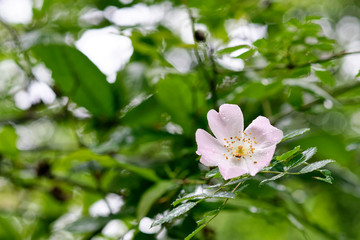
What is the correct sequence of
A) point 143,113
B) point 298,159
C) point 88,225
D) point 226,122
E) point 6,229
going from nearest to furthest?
point 298,159 → point 226,122 → point 88,225 → point 143,113 → point 6,229

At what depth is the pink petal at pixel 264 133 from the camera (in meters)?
0.64

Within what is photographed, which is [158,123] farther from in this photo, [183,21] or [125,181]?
[183,21]

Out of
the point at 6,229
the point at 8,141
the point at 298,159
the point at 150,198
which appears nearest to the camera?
the point at 298,159

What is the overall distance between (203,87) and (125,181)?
352 mm

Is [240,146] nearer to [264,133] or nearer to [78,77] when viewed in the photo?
[264,133]

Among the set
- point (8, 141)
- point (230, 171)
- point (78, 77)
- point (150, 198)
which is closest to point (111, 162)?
point (150, 198)

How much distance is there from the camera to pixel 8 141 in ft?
4.43

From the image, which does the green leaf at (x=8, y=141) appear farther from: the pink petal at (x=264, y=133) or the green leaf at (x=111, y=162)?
the pink petal at (x=264, y=133)

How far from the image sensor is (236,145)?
28.7 inches

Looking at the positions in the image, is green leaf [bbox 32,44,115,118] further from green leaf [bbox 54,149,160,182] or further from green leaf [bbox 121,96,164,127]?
green leaf [bbox 54,149,160,182]

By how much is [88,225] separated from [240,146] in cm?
56

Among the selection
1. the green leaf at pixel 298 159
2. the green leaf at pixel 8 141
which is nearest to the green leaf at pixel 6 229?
the green leaf at pixel 8 141

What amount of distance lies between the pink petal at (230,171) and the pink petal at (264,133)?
0.25ft

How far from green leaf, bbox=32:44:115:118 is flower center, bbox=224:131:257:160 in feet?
1.91
